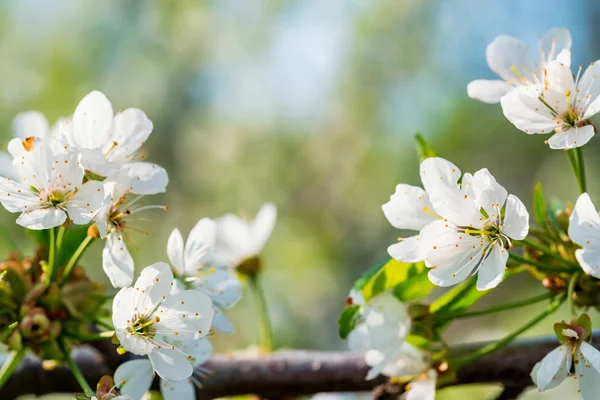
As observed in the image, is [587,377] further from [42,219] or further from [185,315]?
[42,219]

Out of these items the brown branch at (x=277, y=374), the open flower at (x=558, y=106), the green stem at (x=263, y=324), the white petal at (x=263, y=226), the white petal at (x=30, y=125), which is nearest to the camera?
the open flower at (x=558, y=106)

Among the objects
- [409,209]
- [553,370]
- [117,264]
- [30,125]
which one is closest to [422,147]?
[409,209]

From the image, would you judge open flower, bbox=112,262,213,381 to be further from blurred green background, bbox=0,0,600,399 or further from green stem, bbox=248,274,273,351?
blurred green background, bbox=0,0,600,399

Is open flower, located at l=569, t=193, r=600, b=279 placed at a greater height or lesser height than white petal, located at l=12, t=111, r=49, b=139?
lesser

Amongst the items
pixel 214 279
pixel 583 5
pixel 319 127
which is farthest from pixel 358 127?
pixel 214 279

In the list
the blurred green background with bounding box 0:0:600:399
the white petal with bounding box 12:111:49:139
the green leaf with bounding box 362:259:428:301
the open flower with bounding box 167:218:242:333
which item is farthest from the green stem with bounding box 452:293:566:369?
the blurred green background with bounding box 0:0:600:399

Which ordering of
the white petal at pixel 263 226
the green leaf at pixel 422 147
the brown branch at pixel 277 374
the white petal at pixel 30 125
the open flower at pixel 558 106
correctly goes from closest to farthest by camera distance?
the open flower at pixel 558 106 → the green leaf at pixel 422 147 → the brown branch at pixel 277 374 → the white petal at pixel 30 125 → the white petal at pixel 263 226

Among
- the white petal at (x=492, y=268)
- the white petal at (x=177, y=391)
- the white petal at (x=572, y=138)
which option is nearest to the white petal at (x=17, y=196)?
the white petal at (x=177, y=391)

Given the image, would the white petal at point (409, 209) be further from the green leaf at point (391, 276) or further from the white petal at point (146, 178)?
the white petal at point (146, 178)

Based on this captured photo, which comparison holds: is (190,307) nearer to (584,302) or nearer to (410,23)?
(584,302)
